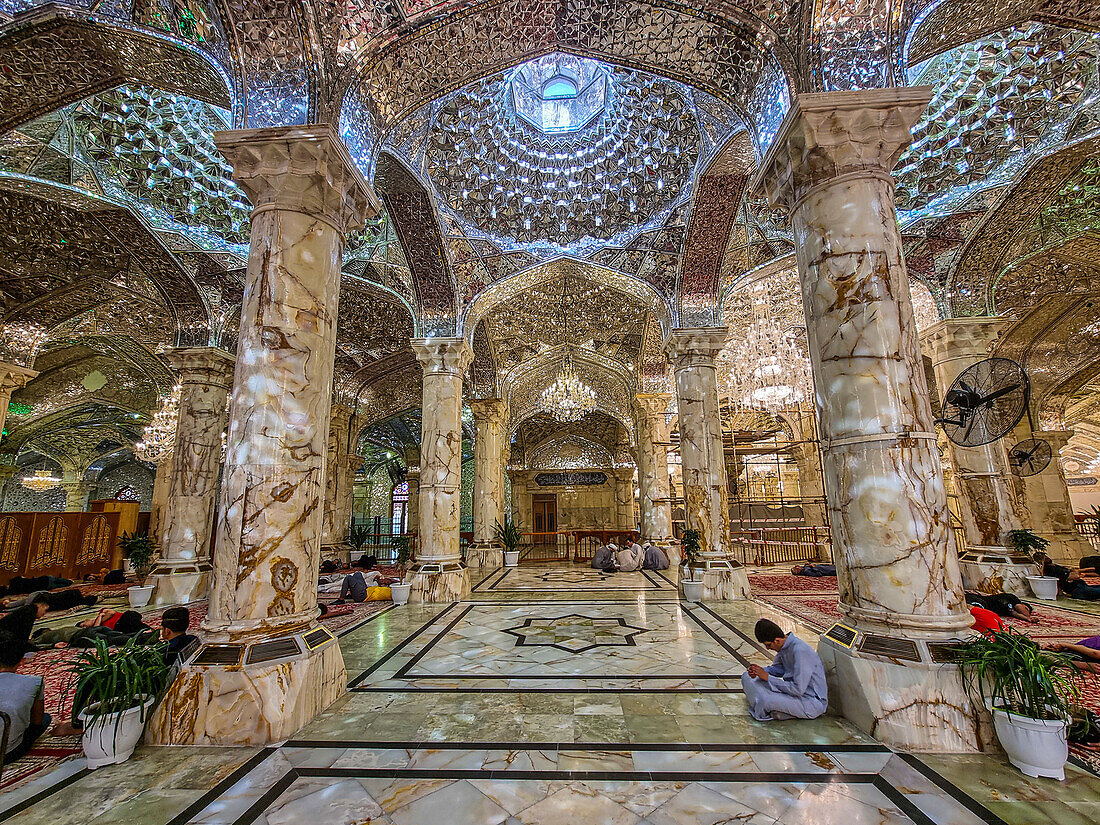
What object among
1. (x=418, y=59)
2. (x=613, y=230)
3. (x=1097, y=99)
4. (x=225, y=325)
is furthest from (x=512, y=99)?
(x=1097, y=99)

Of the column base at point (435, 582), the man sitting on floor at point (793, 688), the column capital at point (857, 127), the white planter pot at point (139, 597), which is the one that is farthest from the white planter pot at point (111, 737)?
the white planter pot at point (139, 597)

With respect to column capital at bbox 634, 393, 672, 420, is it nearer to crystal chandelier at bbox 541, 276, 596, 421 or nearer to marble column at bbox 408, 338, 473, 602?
crystal chandelier at bbox 541, 276, 596, 421

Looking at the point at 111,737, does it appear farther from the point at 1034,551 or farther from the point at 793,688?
the point at 1034,551

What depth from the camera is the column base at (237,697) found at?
8.54 feet

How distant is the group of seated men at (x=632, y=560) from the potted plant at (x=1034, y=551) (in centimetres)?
550

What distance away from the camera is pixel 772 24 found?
3609mm

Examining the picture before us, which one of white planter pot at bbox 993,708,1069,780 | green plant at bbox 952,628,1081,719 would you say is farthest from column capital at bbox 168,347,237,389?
white planter pot at bbox 993,708,1069,780

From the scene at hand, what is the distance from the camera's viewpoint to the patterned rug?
94.6 inches

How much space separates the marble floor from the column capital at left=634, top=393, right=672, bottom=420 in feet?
27.7

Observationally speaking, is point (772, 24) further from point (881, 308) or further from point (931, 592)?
point (931, 592)

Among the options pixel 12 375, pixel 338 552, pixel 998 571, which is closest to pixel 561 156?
pixel 998 571

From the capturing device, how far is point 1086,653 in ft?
12.1

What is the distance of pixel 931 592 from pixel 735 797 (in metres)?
1.53

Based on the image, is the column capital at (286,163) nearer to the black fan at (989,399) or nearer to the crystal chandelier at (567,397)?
the black fan at (989,399)
